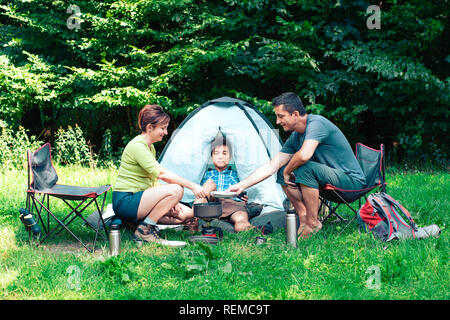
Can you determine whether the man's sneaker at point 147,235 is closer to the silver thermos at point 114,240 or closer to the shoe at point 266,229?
the silver thermos at point 114,240

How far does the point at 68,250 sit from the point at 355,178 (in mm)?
2323

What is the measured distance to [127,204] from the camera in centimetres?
350

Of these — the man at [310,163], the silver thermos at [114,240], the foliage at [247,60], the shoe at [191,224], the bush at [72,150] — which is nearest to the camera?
the silver thermos at [114,240]

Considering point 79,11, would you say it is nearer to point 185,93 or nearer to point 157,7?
point 157,7

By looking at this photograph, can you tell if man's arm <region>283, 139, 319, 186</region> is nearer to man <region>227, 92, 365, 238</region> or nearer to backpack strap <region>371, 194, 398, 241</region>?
man <region>227, 92, 365, 238</region>

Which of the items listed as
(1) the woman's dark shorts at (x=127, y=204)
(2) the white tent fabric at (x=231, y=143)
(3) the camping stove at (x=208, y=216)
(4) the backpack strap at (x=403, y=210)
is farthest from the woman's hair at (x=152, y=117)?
(4) the backpack strap at (x=403, y=210)

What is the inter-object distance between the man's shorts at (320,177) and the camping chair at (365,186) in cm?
5

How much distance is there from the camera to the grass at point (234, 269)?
2420 mm

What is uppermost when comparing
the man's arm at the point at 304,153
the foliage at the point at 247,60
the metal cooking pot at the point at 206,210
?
the foliage at the point at 247,60

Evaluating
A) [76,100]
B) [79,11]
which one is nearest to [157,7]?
[79,11]

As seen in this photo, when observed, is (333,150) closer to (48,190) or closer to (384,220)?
(384,220)

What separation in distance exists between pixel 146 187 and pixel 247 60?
4.72 m

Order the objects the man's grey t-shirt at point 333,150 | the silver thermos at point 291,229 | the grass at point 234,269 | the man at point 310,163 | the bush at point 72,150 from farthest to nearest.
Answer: the bush at point 72,150, the man's grey t-shirt at point 333,150, the man at point 310,163, the silver thermos at point 291,229, the grass at point 234,269

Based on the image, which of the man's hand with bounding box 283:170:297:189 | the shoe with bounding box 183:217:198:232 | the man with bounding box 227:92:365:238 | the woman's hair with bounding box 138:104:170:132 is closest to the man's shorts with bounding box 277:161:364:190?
the man with bounding box 227:92:365:238
